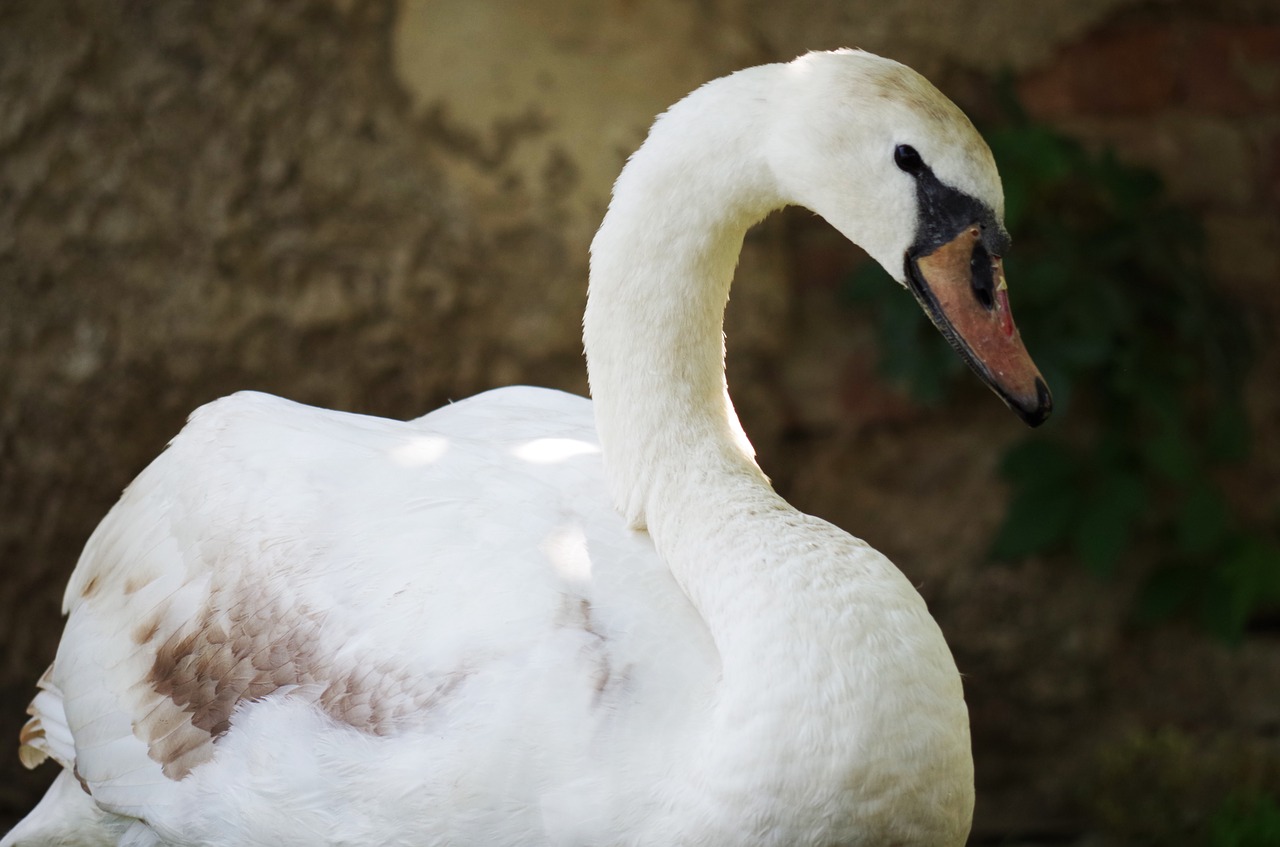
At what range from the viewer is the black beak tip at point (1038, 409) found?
1.64 m

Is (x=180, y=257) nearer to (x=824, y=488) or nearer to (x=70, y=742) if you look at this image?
(x=70, y=742)

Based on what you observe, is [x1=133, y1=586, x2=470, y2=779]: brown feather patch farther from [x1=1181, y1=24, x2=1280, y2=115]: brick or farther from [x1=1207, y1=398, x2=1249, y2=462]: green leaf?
[x1=1181, y1=24, x2=1280, y2=115]: brick

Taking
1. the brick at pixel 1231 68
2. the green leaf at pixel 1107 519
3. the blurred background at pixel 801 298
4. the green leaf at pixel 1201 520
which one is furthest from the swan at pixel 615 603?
the brick at pixel 1231 68

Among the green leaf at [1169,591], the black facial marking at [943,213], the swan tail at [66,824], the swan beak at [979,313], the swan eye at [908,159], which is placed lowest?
the swan tail at [66,824]

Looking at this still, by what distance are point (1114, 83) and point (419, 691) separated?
7.95ft

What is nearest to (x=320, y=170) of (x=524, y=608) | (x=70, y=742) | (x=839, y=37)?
(x=839, y=37)

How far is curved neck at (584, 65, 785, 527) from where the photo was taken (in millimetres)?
1755

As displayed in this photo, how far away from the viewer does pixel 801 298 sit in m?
A: 3.47

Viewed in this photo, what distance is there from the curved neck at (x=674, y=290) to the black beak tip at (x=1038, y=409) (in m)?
0.38

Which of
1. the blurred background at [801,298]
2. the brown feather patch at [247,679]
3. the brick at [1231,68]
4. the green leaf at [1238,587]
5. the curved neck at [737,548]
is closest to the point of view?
the curved neck at [737,548]

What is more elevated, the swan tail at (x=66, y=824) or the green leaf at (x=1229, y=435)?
the green leaf at (x=1229, y=435)

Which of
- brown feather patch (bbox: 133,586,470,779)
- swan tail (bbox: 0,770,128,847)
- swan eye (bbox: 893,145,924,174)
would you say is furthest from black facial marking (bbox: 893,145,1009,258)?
swan tail (bbox: 0,770,128,847)

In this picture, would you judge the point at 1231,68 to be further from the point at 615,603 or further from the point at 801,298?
the point at 615,603

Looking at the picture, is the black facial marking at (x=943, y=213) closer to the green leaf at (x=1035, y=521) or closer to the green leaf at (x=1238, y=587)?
the green leaf at (x=1035, y=521)
